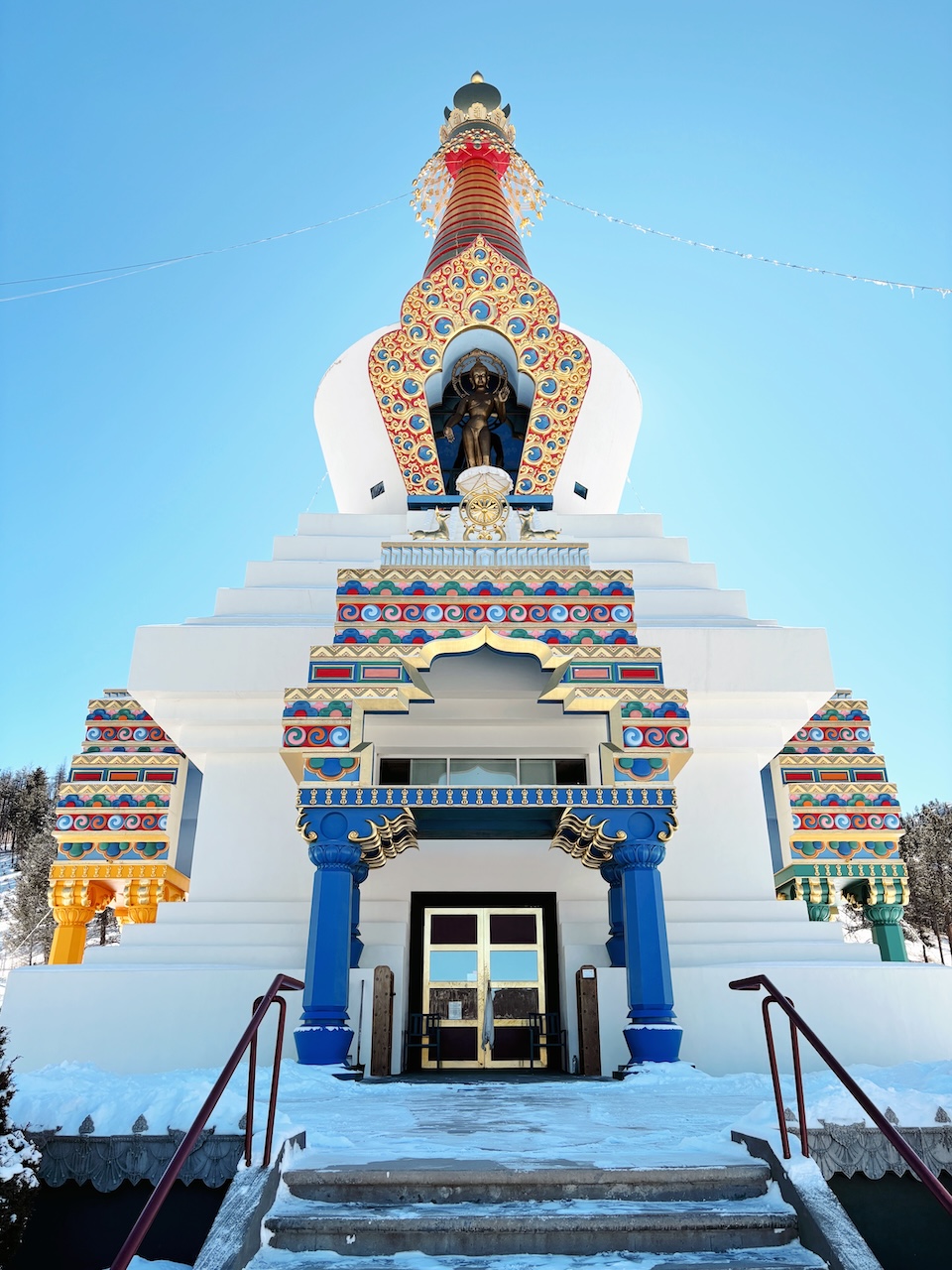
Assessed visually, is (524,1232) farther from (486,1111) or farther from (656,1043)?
(656,1043)

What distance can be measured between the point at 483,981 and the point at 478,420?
37.9 feet

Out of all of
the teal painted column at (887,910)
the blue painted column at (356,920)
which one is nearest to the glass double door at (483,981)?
the blue painted column at (356,920)

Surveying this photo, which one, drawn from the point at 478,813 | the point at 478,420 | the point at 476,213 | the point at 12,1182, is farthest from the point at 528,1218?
the point at 476,213

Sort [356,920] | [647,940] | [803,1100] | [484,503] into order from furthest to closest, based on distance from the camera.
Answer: [484,503]
[356,920]
[647,940]
[803,1100]

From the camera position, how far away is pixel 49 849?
43.6 metres

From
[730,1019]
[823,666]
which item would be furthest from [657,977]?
[823,666]

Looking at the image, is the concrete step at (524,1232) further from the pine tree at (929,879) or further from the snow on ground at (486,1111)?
the pine tree at (929,879)

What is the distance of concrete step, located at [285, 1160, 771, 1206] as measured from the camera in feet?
16.5

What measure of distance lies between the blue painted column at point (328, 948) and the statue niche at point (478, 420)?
10795 mm

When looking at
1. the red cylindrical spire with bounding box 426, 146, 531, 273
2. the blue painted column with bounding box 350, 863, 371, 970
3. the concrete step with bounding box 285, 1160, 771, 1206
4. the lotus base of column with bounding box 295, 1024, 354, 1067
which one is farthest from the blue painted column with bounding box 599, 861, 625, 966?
the red cylindrical spire with bounding box 426, 146, 531, 273

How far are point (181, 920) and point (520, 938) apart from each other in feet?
15.2

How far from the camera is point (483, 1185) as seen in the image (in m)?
5.04

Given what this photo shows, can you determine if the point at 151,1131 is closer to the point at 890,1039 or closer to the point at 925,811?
the point at 890,1039

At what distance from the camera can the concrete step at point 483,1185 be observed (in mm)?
5027
